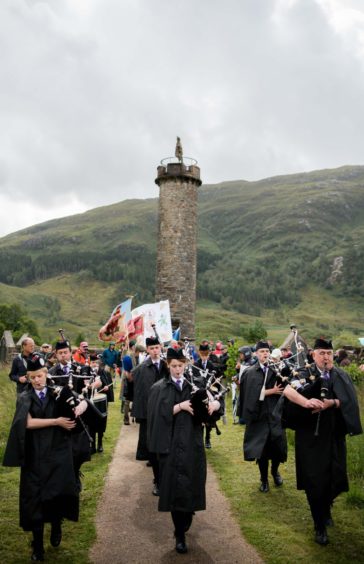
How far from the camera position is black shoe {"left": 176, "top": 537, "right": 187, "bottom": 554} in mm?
6199

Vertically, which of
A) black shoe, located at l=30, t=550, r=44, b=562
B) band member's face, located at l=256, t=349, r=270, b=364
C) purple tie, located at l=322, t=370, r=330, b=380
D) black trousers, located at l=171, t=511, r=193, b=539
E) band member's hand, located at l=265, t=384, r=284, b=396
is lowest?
black shoe, located at l=30, t=550, r=44, b=562

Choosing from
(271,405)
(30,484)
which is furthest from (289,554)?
(30,484)

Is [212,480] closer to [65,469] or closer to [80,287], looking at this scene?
[65,469]

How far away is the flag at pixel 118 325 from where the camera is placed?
1605cm

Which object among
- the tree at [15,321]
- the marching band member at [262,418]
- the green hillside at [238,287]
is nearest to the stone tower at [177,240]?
the marching band member at [262,418]

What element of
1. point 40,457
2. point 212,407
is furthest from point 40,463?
point 212,407

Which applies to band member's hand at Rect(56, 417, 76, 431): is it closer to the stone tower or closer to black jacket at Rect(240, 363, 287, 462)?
black jacket at Rect(240, 363, 287, 462)

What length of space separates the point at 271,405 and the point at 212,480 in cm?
197

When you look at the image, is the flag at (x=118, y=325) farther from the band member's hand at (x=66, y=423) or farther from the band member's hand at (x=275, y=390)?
the band member's hand at (x=66, y=423)

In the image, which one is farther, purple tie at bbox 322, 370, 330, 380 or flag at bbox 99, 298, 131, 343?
flag at bbox 99, 298, 131, 343

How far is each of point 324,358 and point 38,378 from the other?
3.79m

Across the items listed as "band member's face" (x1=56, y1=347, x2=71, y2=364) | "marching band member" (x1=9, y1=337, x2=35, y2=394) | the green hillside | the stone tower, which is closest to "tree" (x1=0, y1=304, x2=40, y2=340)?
the stone tower

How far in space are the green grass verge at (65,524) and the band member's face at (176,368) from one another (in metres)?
2.48

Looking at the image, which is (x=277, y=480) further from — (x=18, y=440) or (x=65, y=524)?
(x=18, y=440)
